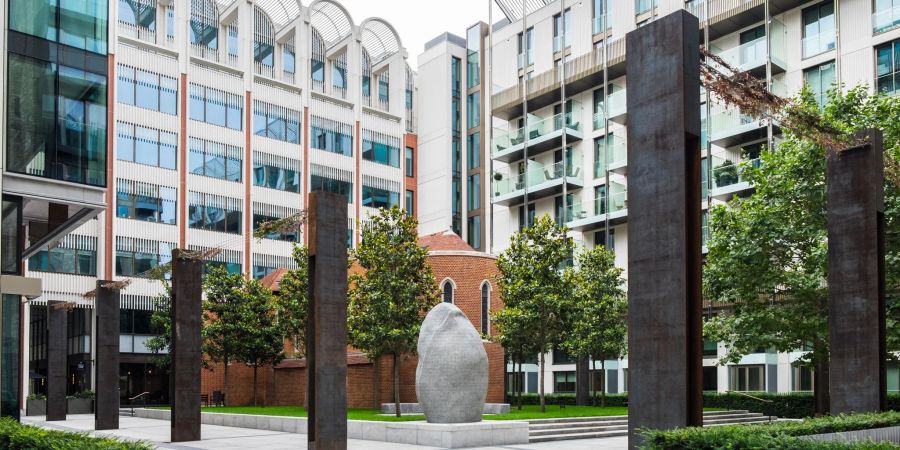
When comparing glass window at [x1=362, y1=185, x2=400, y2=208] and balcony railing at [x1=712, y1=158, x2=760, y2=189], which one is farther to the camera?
glass window at [x1=362, y1=185, x2=400, y2=208]

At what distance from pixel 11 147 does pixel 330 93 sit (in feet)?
147

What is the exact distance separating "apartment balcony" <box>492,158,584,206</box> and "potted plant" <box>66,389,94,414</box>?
24.5 metres

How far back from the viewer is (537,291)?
31562 millimetres

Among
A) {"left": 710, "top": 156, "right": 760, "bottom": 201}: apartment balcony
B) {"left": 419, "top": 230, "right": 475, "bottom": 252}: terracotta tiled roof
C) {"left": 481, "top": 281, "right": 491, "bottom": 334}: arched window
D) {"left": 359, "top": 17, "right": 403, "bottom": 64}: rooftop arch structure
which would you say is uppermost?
{"left": 359, "top": 17, "right": 403, "bottom": 64}: rooftop arch structure

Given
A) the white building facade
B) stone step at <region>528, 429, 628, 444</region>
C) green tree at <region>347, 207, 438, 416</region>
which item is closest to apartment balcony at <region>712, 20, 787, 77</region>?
the white building facade

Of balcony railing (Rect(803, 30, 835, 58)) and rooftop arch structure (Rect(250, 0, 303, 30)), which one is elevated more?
rooftop arch structure (Rect(250, 0, 303, 30))

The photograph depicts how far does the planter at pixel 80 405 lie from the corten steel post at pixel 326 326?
28.0 metres

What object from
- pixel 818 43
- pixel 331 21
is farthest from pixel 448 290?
pixel 331 21

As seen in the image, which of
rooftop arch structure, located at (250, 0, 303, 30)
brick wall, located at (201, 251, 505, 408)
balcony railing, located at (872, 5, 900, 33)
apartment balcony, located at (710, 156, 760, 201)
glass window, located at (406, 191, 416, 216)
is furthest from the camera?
glass window, located at (406, 191, 416, 216)

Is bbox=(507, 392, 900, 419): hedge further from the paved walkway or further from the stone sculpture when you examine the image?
the stone sculpture

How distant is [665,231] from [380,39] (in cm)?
5754

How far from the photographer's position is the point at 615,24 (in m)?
47.6

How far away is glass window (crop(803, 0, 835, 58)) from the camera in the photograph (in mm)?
38688

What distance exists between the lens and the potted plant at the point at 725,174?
40194mm
